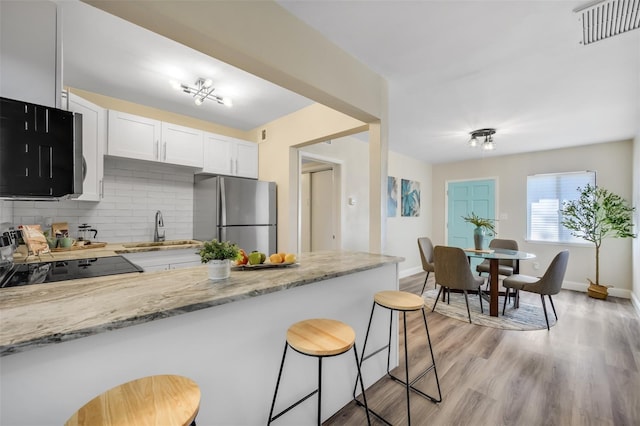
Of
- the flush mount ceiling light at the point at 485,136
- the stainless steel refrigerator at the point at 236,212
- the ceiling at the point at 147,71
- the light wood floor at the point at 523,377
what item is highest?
the ceiling at the point at 147,71

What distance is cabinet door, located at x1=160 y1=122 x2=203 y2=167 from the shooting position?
290cm

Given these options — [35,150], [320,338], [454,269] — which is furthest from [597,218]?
[35,150]

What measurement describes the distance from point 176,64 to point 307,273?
1960mm

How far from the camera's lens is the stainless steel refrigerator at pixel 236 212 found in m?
3.00

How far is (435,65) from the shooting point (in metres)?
2.13

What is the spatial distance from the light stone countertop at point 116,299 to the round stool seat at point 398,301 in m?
0.35

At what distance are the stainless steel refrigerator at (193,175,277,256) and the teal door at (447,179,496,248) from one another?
164 inches

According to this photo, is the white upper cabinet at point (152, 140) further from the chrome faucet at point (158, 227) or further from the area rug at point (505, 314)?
the area rug at point (505, 314)

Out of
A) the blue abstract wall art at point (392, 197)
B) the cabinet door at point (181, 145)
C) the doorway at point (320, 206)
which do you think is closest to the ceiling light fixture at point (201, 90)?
the cabinet door at point (181, 145)

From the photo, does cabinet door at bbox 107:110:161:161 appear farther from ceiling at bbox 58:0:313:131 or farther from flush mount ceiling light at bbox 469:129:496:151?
flush mount ceiling light at bbox 469:129:496:151

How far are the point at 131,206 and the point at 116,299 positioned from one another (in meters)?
2.41

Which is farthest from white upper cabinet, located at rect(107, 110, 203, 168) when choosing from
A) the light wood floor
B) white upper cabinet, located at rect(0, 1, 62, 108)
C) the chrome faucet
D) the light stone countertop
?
the light wood floor

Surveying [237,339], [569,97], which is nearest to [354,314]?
[237,339]

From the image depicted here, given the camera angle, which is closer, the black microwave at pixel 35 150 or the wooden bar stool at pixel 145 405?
the wooden bar stool at pixel 145 405
